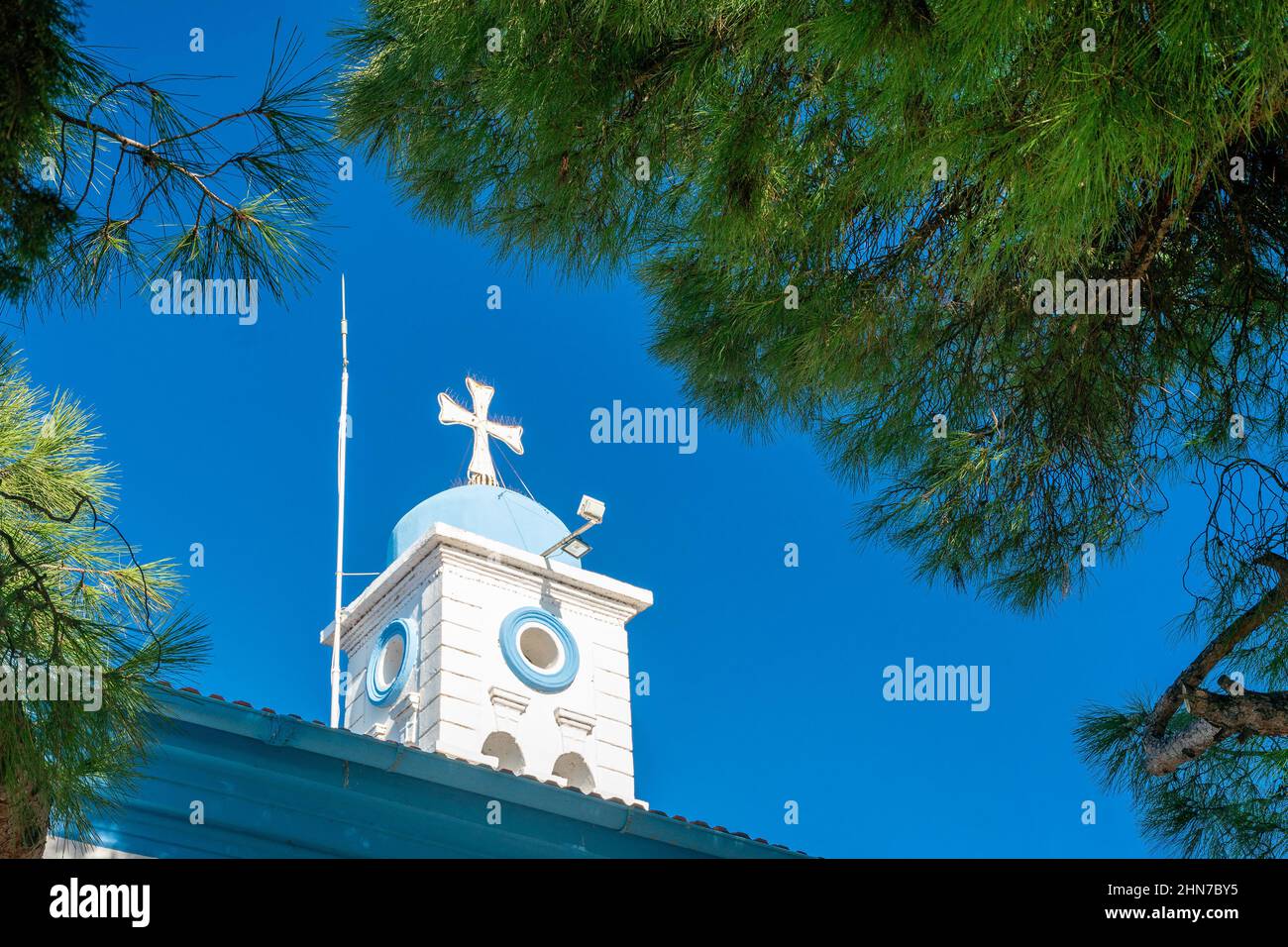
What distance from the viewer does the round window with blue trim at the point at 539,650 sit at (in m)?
16.7

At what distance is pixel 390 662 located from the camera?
684 inches

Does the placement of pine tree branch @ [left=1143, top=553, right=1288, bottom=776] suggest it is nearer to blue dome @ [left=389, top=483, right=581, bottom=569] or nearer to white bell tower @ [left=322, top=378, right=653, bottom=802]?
white bell tower @ [left=322, top=378, right=653, bottom=802]

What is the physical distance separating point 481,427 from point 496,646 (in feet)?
11.7

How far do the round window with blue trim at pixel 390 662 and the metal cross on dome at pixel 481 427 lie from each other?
2.47 metres

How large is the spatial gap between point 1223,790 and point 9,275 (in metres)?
5.34

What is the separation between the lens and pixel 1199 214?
18.4 ft

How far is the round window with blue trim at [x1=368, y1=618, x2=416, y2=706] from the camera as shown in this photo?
656 inches

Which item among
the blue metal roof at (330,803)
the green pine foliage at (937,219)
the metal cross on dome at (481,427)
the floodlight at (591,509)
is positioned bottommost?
the blue metal roof at (330,803)

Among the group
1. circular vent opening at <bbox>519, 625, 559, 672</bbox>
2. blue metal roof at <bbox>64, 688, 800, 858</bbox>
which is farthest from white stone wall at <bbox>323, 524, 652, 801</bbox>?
blue metal roof at <bbox>64, 688, 800, 858</bbox>

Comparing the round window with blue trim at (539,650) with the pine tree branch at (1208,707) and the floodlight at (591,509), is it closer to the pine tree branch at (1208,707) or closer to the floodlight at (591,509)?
the floodlight at (591,509)

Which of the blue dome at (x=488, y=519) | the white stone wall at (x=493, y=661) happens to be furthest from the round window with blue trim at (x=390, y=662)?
the blue dome at (x=488, y=519)

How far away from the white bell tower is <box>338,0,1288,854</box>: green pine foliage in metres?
9.98
